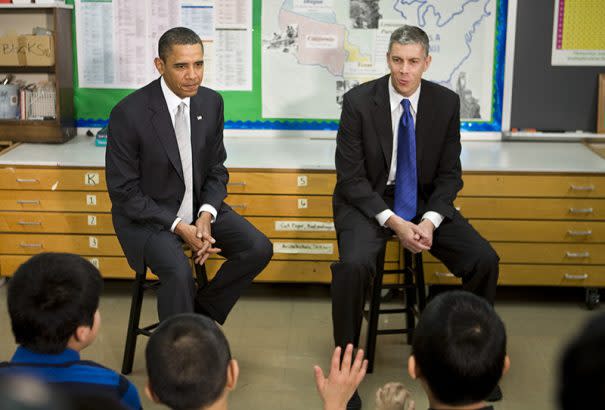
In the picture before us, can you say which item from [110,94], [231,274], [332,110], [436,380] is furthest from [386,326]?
[436,380]

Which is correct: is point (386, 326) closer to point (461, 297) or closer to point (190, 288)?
point (190, 288)

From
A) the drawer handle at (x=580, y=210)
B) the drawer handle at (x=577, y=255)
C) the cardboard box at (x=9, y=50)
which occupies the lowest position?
the drawer handle at (x=577, y=255)

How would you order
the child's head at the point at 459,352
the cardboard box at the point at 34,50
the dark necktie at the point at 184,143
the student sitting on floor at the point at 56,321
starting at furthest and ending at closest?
1. the cardboard box at the point at 34,50
2. the dark necktie at the point at 184,143
3. the student sitting on floor at the point at 56,321
4. the child's head at the point at 459,352

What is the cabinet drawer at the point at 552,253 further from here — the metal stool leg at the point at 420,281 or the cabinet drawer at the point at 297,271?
the metal stool leg at the point at 420,281

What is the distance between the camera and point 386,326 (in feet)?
15.0

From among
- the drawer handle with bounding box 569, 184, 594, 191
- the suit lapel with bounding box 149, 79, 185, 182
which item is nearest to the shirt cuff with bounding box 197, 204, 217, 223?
the suit lapel with bounding box 149, 79, 185, 182

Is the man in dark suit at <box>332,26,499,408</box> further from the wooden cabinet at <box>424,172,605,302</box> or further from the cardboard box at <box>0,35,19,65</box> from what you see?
the cardboard box at <box>0,35,19,65</box>

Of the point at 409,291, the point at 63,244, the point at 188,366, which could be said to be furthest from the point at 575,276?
→ the point at 188,366

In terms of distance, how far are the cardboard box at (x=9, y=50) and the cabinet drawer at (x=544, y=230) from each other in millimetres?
2651

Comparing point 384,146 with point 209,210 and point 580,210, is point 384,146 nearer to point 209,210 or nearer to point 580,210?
point 209,210

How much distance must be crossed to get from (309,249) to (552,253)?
1.26 meters

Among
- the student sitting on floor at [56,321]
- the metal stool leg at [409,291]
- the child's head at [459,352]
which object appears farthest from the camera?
the metal stool leg at [409,291]

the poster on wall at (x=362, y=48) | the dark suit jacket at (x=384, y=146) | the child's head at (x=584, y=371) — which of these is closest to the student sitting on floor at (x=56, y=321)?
the child's head at (x=584, y=371)

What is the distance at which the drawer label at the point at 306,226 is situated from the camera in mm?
4719
